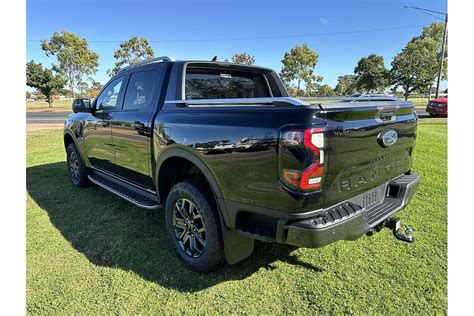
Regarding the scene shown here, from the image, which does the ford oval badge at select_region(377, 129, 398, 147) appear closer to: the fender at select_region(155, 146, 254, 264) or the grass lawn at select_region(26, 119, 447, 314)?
the grass lawn at select_region(26, 119, 447, 314)

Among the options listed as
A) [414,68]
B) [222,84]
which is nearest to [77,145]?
[222,84]

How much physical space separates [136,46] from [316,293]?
39262 millimetres

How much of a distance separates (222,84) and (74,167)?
11.3ft

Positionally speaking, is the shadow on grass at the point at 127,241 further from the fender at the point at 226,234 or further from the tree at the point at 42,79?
the tree at the point at 42,79

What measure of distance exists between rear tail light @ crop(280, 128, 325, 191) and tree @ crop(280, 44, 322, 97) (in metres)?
35.9

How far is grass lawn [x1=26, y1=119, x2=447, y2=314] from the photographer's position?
2.47 m

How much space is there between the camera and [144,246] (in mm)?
3385

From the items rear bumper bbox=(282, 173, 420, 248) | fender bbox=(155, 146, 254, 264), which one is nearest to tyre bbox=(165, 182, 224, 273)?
fender bbox=(155, 146, 254, 264)

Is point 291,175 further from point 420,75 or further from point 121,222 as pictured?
point 420,75

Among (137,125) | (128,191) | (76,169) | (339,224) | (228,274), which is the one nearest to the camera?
(339,224)

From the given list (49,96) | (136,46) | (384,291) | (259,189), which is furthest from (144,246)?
(49,96)

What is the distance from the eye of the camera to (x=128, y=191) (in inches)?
155

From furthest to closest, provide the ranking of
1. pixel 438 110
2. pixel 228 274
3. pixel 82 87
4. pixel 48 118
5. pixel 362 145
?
pixel 82 87
pixel 48 118
pixel 438 110
pixel 228 274
pixel 362 145

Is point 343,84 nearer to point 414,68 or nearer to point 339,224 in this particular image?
point 414,68
